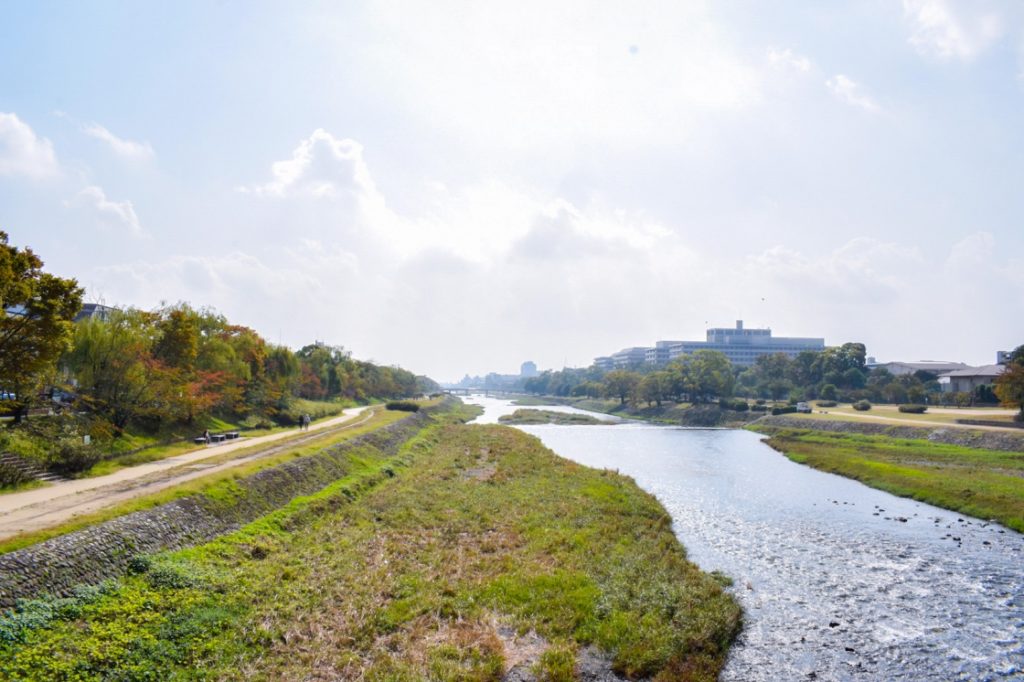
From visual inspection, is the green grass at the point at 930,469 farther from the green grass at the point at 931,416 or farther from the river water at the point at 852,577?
the green grass at the point at 931,416

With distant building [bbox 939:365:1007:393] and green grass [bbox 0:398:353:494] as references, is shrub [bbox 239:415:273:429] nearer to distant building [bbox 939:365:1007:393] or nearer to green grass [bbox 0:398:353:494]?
green grass [bbox 0:398:353:494]

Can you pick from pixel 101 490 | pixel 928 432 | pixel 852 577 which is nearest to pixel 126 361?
pixel 101 490

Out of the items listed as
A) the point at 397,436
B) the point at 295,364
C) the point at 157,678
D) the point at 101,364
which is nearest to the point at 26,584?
the point at 157,678

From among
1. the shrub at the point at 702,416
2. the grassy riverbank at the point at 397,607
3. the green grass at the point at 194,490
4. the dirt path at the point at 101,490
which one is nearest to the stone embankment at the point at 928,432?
the shrub at the point at 702,416

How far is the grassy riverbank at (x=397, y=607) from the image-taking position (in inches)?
488

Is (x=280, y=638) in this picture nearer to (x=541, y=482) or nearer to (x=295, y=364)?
(x=541, y=482)

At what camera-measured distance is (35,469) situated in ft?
79.6

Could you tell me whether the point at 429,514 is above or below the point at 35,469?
below

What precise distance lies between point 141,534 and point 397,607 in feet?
27.5

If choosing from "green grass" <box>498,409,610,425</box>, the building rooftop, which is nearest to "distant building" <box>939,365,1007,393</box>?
the building rooftop

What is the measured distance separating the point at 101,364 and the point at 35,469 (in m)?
10.9

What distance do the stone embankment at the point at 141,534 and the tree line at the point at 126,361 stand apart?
10.5 m

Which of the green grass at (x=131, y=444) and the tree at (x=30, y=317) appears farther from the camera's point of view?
the green grass at (x=131, y=444)

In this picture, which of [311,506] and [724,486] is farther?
[724,486]
